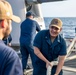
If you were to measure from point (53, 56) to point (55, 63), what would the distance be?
4.2 inches

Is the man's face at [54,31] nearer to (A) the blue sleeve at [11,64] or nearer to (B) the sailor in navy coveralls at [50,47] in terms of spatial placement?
(B) the sailor in navy coveralls at [50,47]

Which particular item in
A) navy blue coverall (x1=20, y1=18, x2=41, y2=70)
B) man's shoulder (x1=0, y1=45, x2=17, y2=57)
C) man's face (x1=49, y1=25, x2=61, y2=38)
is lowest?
navy blue coverall (x1=20, y1=18, x2=41, y2=70)

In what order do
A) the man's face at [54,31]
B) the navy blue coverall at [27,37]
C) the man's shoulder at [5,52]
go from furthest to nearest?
the navy blue coverall at [27,37] → the man's face at [54,31] → the man's shoulder at [5,52]

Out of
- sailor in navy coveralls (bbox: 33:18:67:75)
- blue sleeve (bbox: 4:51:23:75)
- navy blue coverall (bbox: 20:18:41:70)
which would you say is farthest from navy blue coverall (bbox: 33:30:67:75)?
navy blue coverall (bbox: 20:18:41:70)

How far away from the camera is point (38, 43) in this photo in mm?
4227

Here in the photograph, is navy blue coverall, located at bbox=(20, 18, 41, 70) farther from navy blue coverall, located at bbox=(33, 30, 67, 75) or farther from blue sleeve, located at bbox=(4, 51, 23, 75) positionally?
blue sleeve, located at bbox=(4, 51, 23, 75)

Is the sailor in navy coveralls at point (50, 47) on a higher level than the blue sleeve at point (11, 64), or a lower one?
lower

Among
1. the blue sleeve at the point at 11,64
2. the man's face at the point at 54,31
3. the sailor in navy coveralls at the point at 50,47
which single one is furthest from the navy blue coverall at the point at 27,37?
the blue sleeve at the point at 11,64

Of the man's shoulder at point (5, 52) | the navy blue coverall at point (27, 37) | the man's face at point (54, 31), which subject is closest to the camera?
the man's shoulder at point (5, 52)

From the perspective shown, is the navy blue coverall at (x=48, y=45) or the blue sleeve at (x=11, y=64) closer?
the blue sleeve at (x=11, y=64)

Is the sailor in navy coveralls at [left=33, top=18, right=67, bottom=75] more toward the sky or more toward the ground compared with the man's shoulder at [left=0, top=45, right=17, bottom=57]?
more toward the ground

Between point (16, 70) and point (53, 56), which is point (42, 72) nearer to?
point (53, 56)

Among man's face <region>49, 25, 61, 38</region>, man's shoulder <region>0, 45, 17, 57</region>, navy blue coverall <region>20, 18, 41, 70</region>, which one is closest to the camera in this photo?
man's shoulder <region>0, 45, 17, 57</region>

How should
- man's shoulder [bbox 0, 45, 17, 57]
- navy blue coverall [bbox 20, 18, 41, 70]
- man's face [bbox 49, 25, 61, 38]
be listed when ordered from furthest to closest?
navy blue coverall [bbox 20, 18, 41, 70]
man's face [bbox 49, 25, 61, 38]
man's shoulder [bbox 0, 45, 17, 57]
